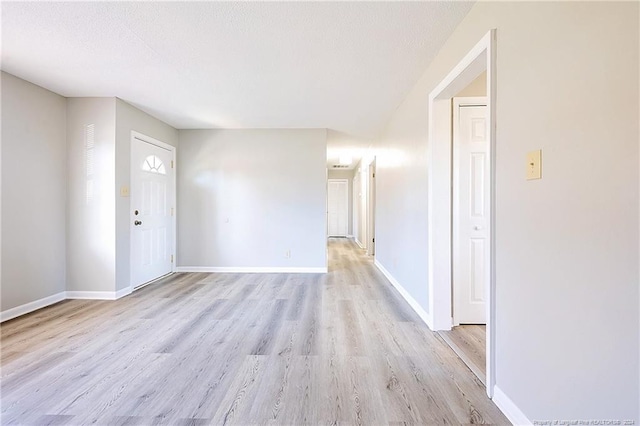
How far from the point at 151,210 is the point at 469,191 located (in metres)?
4.10

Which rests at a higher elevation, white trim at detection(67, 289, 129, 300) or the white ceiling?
the white ceiling

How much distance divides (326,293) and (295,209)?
161 centimetres

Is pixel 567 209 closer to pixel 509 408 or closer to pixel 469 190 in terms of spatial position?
pixel 509 408

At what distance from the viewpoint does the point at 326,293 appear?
352 cm

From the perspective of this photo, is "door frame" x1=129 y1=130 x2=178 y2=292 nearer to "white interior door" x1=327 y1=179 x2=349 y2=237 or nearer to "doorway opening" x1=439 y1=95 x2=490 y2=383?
"doorway opening" x1=439 y1=95 x2=490 y2=383

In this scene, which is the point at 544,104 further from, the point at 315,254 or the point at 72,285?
the point at 72,285

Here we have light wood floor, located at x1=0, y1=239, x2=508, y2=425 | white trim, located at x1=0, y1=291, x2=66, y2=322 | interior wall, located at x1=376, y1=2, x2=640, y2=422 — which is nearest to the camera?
interior wall, located at x1=376, y1=2, x2=640, y2=422

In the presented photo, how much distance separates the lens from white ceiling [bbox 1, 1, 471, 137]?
5.93 ft

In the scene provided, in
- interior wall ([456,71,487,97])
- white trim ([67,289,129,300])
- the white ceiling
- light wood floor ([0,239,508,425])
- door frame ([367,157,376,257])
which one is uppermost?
the white ceiling

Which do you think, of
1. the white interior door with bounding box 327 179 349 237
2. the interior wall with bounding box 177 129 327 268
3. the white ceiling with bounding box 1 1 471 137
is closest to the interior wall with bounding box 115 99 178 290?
the white ceiling with bounding box 1 1 471 137

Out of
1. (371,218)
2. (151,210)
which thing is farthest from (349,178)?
(151,210)

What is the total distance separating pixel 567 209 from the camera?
1.06m

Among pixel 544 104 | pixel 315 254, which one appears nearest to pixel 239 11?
pixel 544 104

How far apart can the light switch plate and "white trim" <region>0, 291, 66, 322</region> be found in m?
4.36
